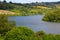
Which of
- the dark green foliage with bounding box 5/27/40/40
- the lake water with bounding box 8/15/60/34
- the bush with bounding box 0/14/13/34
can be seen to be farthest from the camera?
the lake water with bounding box 8/15/60/34

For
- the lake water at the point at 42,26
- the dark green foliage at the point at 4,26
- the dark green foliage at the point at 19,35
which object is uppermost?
the dark green foliage at the point at 19,35

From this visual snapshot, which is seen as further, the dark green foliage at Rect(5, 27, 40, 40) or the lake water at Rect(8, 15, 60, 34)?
the lake water at Rect(8, 15, 60, 34)

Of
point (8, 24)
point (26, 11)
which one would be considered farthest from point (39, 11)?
point (8, 24)

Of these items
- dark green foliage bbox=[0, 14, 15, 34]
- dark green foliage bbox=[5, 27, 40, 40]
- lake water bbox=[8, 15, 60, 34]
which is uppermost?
dark green foliage bbox=[5, 27, 40, 40]

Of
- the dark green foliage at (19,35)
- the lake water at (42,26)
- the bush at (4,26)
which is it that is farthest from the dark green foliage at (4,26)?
the lake water at (42,26)

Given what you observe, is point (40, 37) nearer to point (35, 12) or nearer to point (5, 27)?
point (5, 27)

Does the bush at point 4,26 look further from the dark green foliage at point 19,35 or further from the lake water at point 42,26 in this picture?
the lake water at point 42,26

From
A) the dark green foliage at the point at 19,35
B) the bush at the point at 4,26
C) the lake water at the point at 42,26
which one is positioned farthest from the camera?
the lake water at the point at 42,26

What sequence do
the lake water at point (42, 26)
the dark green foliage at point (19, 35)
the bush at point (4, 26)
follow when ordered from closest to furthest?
the dark green foliage at point (19, 35) → the bush at point (4, 26) → the lake water at point (42, 26)

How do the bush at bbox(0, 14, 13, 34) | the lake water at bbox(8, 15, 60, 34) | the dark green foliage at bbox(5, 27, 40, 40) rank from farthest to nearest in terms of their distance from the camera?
the lake water at bbox(8, 15, 60, 34) → the bush at bbox(0, 14, 13, 34) → the dark green foliage at bbox(5, 27, 40, 40)

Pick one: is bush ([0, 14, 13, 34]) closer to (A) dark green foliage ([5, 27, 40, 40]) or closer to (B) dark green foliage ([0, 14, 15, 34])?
(B) dark green foliage ([0, 14, 15, 34])

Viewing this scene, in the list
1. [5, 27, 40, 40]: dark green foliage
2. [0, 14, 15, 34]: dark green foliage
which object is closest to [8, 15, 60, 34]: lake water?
[0, 14, 15, 34]: dark green foliage
